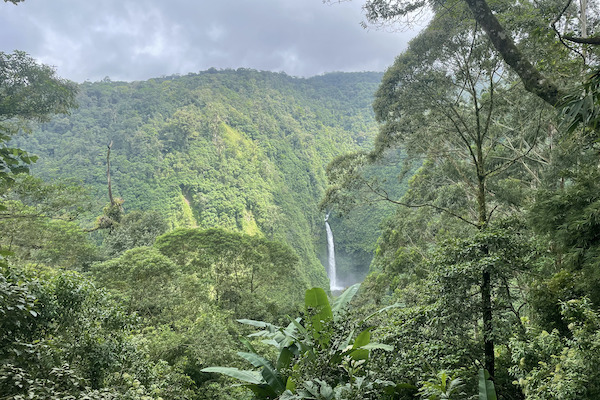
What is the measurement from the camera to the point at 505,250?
10.3 feet

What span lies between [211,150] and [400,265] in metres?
35.8

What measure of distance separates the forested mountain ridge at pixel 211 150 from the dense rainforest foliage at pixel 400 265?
35.9 ft

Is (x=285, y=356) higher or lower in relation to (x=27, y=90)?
lower

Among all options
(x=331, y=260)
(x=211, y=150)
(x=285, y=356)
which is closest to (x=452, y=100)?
(x=285, y=356)

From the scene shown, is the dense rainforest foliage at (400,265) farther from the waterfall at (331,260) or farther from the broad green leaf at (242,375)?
the waterfall at (331,260)

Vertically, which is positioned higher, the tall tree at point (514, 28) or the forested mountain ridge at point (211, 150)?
the forested mountain ridge at point (211, 150)

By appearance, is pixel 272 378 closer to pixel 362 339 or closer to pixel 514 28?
pixel 362 339

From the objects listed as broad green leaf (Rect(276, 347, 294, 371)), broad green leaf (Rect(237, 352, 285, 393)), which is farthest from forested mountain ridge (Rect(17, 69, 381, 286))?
broad green leaf (Rect(237, 352, 285, 393))

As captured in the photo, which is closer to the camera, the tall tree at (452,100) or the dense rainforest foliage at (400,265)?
the dense rainforest foliage at (400,265)

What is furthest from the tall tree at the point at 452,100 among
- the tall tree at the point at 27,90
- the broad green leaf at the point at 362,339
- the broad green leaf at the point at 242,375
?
the tall tree at the point at 27,90

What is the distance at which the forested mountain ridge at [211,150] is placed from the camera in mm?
36719

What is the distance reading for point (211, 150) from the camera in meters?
44.9

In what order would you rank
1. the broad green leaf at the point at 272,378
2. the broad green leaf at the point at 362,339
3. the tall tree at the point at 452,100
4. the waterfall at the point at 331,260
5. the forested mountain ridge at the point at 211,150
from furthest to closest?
1. the waterfall at the point at 331,260
2. the forested mountain ridge at the point at 211,150
3. the tall tree at the point at 452,100
4. the broad green leaf at the point at 362,339
5. the broad green leaf at the point at 272,378

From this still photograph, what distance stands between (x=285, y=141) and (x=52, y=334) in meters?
57.8
